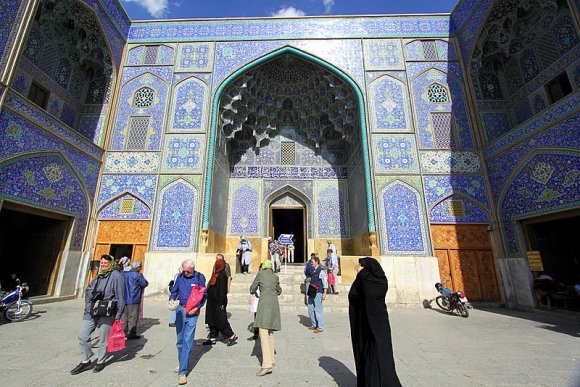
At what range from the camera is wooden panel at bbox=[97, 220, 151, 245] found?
29.2 feet

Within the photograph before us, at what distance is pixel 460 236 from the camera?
339 inches

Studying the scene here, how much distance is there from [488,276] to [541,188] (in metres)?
2.97

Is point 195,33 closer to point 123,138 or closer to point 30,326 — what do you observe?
point 123,138

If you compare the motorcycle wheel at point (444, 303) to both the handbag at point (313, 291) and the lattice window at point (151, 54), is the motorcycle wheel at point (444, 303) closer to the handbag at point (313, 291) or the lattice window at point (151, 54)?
the handbag at point (313, 291)

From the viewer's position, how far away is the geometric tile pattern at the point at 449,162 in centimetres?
906

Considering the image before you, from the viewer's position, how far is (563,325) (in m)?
5.61

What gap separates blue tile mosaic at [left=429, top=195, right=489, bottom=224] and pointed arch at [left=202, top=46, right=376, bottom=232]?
6.63 ft

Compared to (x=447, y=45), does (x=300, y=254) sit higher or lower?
lower

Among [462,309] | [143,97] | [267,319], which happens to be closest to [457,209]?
[462,309]

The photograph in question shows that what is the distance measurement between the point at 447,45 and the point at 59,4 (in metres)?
13.5

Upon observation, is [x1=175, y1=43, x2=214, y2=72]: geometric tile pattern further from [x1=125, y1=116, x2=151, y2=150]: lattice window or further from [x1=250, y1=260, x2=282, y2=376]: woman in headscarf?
[x1=250, y1=260, x2=282, y2=376]: woman in headscarf

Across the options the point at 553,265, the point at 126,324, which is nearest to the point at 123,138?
the point at 126,324

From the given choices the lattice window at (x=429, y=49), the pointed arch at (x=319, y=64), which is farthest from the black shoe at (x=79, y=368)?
the lattice window at (x=429, y=49)

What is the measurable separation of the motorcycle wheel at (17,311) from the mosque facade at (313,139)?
248 cm
